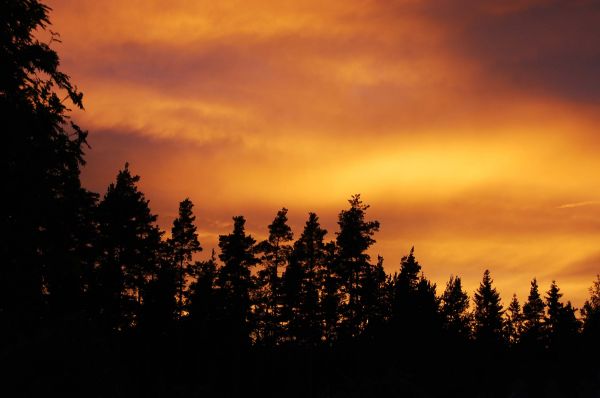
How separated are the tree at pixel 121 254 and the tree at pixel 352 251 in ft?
68.5

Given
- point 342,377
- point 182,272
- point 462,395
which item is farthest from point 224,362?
point 462,395

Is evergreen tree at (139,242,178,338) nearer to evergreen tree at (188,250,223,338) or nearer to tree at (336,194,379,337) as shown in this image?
evergreen tree at (188,250,223,338)

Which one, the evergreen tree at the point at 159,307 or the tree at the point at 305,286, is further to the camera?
the tree at the point at 305,286

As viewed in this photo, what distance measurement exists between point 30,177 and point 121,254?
26.0 metres

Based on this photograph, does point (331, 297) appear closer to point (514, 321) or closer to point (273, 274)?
point (273, 274)

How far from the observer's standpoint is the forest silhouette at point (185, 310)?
1302 cm

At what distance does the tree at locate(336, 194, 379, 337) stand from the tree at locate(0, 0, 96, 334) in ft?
137

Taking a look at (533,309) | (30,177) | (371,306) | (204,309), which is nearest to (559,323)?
(533,309)

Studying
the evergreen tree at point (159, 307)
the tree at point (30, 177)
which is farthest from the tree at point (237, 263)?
the tree at point (30, 177)

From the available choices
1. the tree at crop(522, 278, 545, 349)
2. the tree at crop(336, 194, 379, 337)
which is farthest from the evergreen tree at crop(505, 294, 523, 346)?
the tree at crop(336, 194, 379, 337)

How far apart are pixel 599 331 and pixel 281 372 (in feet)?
151

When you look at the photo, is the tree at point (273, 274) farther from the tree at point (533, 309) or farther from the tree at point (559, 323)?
the tree at point (533, 309)

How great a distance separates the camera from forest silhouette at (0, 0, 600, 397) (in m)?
13.0

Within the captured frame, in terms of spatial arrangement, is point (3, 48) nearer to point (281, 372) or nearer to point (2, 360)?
point (2, 360)
